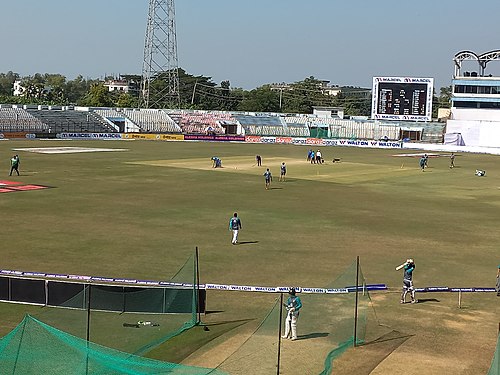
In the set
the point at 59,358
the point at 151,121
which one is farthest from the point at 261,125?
the point at 59,358

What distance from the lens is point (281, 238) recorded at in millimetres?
29047

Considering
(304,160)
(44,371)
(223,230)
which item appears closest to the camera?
(44,371)

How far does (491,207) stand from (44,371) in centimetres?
3437

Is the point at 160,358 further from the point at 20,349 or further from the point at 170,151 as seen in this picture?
the point at 170,151

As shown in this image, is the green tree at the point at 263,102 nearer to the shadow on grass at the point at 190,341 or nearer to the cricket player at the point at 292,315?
the shadow on grass at the point at 190,341

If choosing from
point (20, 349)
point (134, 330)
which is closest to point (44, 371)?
point (20, 349)

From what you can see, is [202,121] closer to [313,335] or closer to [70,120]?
[70,120]

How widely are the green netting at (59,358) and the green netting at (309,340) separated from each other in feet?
6.33

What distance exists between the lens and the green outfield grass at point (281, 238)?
679 inches

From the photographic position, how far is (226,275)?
22219 millimetres

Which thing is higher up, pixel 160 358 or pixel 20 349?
pixel 20 349

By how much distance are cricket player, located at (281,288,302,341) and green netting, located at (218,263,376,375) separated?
217mm

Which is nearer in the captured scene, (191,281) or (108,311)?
(108,311)

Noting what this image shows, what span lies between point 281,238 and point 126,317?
507 inches
